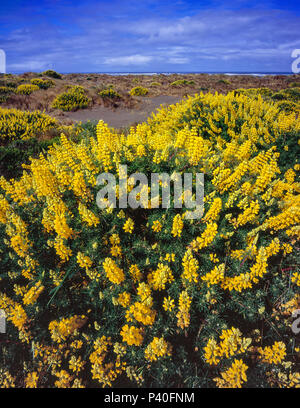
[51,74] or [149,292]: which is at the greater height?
[51,74]

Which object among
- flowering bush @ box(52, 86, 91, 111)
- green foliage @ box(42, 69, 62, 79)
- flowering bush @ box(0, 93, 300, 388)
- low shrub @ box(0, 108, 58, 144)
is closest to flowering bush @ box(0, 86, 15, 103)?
flowering bush @ box(52, 86, 91, 111)

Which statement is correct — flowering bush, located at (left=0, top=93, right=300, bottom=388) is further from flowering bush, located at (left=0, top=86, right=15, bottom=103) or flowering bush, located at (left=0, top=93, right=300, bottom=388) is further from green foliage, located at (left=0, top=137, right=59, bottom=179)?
flowering bush, located at (left=0, top=86, right=15, bottom=103)

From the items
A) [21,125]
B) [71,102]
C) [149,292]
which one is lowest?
[149,292]

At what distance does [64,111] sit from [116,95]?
4.99 meters

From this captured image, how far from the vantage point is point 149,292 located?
1.91 meters

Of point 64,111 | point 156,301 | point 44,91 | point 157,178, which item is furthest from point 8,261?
point 44,91

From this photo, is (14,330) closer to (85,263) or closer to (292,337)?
(85,263)

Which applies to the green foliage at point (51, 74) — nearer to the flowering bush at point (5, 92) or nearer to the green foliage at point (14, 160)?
the flowering bush at point (5, 92)

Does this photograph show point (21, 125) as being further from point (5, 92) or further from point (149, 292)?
point (5, 92)

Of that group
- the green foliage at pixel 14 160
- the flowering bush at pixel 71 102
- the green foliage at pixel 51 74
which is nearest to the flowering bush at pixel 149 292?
the green foliage at pixel 14 160

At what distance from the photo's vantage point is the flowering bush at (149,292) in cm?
183

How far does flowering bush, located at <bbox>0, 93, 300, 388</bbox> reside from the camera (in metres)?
1.83

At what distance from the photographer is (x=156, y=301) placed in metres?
2.15

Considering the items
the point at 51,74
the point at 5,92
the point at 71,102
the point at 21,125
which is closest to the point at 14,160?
the point at 21,125
